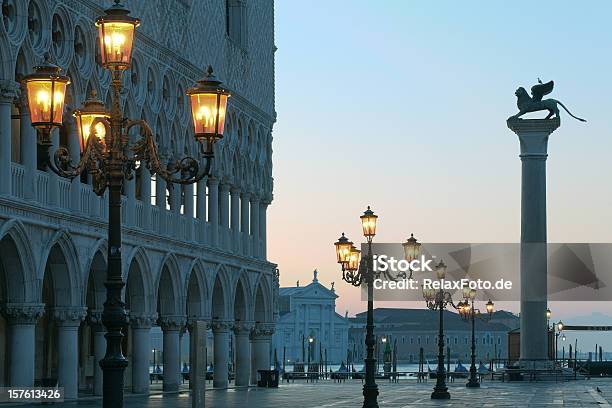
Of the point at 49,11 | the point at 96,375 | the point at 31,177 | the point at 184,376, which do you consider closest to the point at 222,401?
the point at 96,375

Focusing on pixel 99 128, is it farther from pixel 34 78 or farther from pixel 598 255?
pixel 598 255

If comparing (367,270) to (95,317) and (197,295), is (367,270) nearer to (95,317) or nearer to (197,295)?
(95,317)

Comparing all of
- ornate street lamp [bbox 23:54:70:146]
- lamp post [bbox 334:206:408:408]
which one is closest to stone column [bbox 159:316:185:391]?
lamp post [bbox 334:206:408:408]

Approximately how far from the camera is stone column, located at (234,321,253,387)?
58562 millimetres

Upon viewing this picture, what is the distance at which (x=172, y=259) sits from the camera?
161ft

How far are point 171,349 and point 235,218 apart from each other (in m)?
8.58

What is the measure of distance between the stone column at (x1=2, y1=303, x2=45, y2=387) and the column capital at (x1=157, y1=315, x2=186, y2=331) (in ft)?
40.2

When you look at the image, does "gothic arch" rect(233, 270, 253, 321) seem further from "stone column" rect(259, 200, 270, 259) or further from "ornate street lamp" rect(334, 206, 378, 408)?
"ornate street lamp" rect(334, 206, 378, 408)

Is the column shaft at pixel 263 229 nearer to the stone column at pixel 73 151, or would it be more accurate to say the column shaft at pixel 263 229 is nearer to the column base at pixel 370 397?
the stone column at pixel 73 151

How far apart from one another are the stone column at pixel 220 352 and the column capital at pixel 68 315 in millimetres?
14955

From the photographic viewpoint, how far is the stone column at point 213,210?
54.3 m

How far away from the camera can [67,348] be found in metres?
40.3

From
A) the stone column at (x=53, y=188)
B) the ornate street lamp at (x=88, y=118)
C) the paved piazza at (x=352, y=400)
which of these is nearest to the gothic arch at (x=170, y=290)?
the paved piazza at (x=352, y=400)

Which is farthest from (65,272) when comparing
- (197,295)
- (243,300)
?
(243,300)
